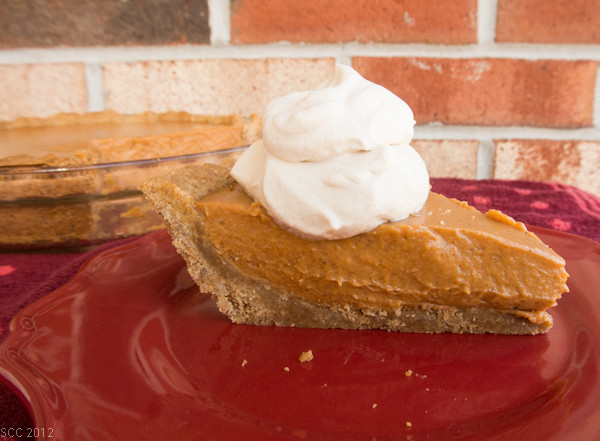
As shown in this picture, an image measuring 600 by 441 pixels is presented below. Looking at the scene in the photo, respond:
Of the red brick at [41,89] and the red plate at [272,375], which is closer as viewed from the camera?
the red plate at [272,375]

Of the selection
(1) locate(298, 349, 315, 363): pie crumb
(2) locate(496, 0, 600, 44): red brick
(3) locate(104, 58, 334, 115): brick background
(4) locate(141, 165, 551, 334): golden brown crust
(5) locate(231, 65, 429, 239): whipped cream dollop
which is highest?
(2) locate(496, 0, 600, 44): red brick

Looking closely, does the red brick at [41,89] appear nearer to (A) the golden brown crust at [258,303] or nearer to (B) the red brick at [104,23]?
(B) the red brick at [104,23]

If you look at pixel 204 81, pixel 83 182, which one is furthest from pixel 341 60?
pixel 83 182

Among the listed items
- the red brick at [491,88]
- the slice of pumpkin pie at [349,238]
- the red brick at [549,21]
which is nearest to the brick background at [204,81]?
the red brick at [491,88]

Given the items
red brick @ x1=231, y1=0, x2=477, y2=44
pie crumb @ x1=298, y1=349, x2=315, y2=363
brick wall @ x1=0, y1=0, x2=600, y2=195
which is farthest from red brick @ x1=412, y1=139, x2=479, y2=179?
pie crumb @ x1=298, y1=349, x2=315, y2=363

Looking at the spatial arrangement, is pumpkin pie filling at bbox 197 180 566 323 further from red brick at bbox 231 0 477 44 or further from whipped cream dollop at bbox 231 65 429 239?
red brick at bbox 231 0 477 44

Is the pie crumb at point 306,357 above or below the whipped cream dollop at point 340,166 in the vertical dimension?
below
